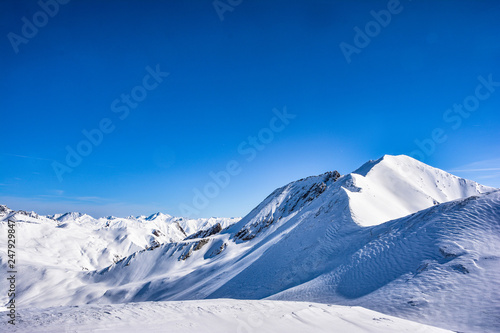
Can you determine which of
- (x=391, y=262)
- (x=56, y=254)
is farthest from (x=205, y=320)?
(x=56, y=254)

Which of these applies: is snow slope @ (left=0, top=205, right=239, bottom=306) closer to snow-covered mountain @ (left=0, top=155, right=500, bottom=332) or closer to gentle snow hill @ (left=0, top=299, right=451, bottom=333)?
snow-covered mountain @ (left=0, top=155, right=500, bottom=332)

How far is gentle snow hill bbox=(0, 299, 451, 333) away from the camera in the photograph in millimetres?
8180

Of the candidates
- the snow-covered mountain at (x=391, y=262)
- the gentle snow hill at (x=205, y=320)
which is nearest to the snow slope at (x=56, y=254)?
the snow-covered mountain at (x=391, y=262)

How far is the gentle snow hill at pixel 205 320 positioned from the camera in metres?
8.18

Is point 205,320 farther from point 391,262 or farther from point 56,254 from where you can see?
point 56,254

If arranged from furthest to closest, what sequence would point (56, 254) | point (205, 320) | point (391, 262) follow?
1. point (56, 254)
2. point (391, 262)
3. point (205, 320)

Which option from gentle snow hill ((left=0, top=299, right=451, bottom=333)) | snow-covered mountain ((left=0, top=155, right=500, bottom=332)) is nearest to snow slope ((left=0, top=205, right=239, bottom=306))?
snow-covered mountain ((left=0, top=155, right=500, bottom=332))

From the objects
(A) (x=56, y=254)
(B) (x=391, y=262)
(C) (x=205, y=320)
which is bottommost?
Result: (B) (x=391, y=262)

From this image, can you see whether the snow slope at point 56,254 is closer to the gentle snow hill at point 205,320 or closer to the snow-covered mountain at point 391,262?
the snow-covered mountain at point 391,262

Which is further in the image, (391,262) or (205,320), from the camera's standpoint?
(391,262)

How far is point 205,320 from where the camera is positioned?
30.4 feet

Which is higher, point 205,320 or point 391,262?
point 205,320

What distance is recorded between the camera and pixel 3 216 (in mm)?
193750

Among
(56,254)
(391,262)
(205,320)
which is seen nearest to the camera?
(205,320)
